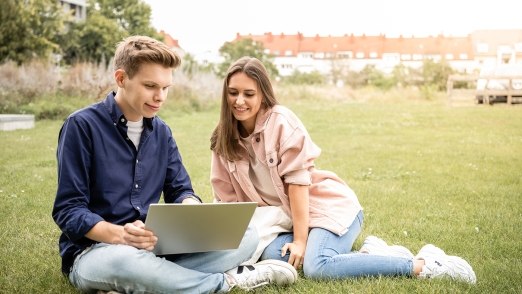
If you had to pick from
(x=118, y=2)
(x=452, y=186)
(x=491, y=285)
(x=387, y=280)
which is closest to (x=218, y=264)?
(x=387, y=280)

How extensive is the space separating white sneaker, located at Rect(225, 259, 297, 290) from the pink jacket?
510 millimetres

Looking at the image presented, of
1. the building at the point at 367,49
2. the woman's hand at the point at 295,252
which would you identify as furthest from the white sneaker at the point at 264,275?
the building at the point at 367,49

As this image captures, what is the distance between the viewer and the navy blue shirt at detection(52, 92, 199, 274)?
2.48 meters

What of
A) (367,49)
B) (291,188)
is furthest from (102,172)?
(367,49)

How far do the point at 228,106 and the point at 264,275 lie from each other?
1.08 meters

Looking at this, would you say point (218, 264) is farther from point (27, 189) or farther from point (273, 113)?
point (27, 189)

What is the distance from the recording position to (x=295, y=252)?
3135mm

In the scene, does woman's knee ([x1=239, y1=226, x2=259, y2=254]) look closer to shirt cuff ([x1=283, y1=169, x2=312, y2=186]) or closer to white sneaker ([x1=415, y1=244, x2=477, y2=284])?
shirt cuff ([x1=283, y1=169, x2=312, y2=186])

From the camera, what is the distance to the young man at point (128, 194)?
2.46 meters

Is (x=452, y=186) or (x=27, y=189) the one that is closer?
(x=27, y=189)

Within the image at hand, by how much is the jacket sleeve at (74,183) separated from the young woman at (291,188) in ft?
3.24

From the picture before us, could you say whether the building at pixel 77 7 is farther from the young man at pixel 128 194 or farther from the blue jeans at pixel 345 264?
the blue jeans at pixel 345 264

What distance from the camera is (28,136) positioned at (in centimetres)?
952

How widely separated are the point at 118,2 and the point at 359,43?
40336 mm
